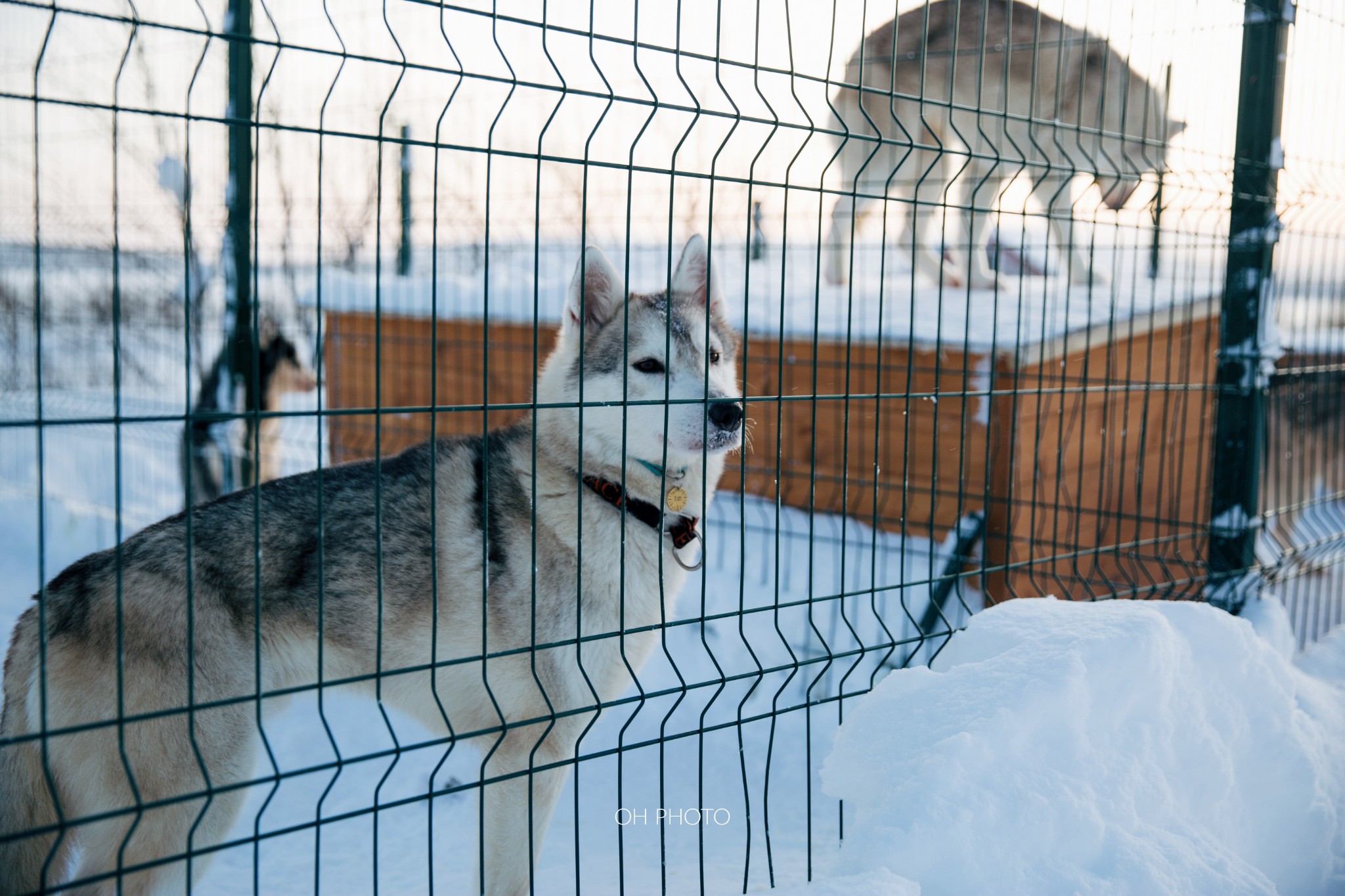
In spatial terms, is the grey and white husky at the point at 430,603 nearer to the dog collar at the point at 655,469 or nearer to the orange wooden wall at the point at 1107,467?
the dog collar at the point at 655,469

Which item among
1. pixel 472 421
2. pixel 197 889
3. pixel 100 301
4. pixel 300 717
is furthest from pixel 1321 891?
pixel 100 301

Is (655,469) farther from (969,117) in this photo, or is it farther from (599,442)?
(969,117)

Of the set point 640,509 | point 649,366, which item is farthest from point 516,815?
point 649,366

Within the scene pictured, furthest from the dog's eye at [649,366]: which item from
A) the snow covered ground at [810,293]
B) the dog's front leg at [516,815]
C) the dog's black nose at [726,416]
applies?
the snow covered ground at [810,293]

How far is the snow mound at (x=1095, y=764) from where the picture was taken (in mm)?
2049

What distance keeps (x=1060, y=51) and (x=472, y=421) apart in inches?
183

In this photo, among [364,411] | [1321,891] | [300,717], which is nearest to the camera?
[364,411]

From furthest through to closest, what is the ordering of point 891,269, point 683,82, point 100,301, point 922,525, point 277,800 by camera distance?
point 891,269 → point 100,301 → point 922,525 → point 277,800 → point 683,82

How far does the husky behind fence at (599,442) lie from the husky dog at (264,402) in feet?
0.12

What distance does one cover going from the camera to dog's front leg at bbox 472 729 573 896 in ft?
8.61

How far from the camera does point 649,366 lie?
9.64 ft

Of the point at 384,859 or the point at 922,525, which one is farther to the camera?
the point at 922,525

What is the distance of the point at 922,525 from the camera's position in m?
4.72

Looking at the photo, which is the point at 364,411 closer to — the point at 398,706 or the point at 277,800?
the point at 398,706
